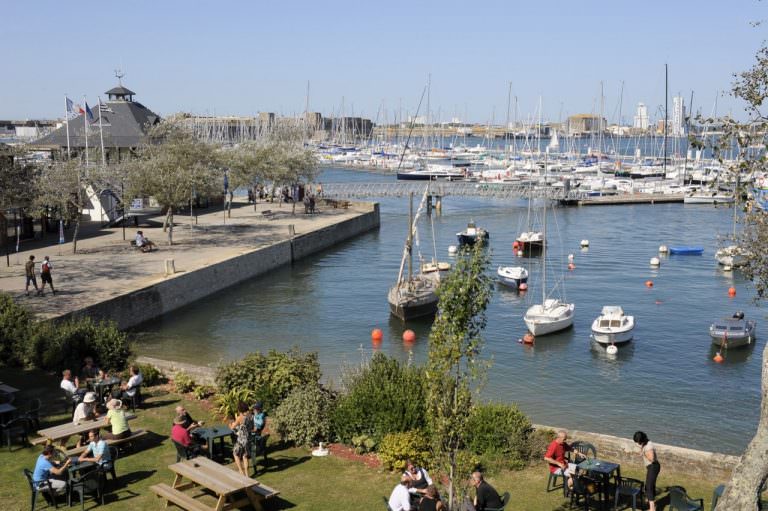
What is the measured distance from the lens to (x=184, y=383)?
59.1 ft

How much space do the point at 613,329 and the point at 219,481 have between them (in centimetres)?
2320

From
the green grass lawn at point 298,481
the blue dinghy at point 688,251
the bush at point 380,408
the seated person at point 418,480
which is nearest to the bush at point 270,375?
the bush at point 380,408

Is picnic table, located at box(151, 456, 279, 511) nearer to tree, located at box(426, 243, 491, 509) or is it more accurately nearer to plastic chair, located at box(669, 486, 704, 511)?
tree, located at box(426, 243, 491, 509)

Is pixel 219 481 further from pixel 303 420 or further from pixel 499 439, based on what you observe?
pixel 499 439

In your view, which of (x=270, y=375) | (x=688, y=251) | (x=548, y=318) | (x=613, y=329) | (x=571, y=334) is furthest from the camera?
(x=688, y=251)

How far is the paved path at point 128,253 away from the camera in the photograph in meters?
30.3

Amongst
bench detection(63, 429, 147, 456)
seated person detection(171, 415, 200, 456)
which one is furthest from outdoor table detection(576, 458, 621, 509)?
bench detection(63, 429, 147, 456)

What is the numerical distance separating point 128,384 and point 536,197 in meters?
71.2

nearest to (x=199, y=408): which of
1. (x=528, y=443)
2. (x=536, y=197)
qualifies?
(x=528, y=443)

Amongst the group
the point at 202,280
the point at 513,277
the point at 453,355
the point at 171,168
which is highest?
the point at 171,168

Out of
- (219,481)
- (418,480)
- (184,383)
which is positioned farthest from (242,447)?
(184,383)

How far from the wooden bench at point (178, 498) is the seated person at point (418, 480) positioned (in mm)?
2929

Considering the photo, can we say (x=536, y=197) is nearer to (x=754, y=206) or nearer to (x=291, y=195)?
(x=291, y=195)

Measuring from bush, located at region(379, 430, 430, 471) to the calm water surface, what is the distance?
7221 millimetres
